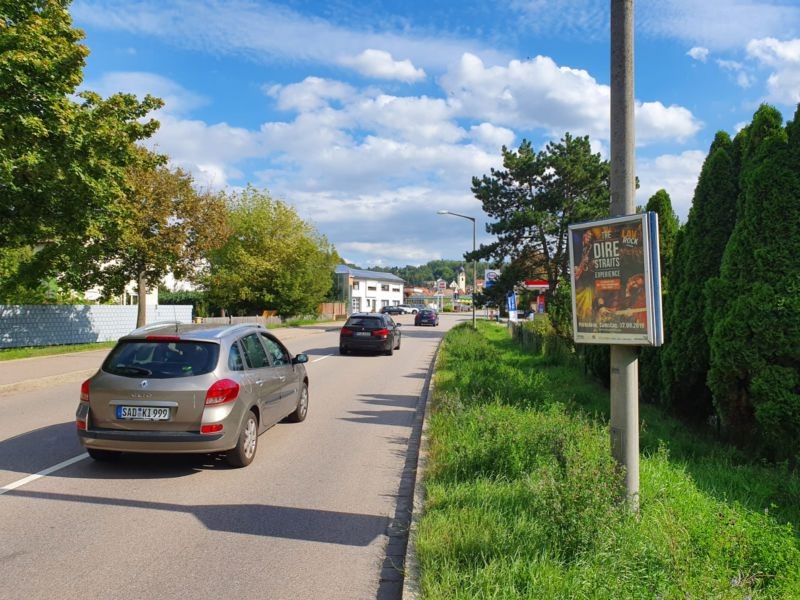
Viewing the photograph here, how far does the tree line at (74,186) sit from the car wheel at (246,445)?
9.32 m

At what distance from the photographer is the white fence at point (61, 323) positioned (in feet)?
68.0

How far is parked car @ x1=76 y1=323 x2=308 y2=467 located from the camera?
590 cm

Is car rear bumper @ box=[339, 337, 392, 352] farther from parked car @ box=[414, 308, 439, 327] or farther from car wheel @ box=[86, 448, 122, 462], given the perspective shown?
parked car @ box=[414, 308, 439, 327]

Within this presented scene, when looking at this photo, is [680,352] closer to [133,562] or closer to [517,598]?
[517,598]

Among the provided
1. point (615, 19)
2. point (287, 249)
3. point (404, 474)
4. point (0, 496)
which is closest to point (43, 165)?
point (0, 496)

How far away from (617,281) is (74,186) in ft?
47.4

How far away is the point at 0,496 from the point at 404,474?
386 centimetres

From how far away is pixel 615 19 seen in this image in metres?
4.43

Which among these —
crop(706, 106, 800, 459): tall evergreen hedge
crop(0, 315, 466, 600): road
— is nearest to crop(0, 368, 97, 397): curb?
crop(0, 315, 466, 600): road

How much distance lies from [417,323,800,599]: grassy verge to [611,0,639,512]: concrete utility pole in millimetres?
181

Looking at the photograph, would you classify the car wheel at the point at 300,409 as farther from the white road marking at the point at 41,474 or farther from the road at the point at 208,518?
the white road marking at the point at 41,474

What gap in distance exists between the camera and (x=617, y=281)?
164 inches

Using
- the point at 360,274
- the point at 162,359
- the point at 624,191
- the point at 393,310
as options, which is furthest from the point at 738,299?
the point at 360,274

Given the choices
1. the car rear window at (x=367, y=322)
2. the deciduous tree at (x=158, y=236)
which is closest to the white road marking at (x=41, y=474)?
the car rear window at (x=367, y=322)
